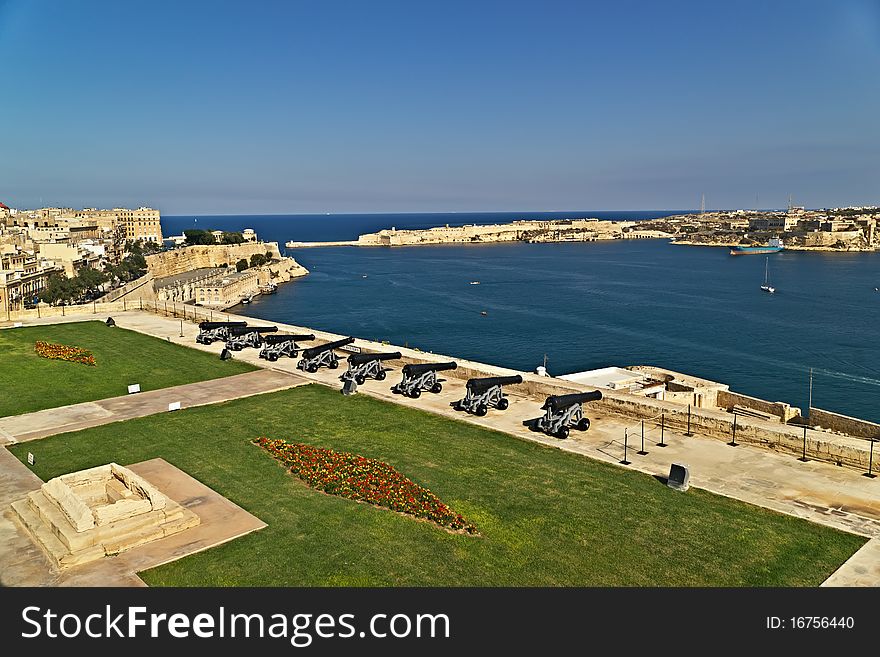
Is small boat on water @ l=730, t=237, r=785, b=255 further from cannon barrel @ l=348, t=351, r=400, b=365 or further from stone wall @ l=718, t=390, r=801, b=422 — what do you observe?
cannon barrel @ l=348, t=351, r=400, b=365

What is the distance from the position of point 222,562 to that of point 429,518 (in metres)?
3.40

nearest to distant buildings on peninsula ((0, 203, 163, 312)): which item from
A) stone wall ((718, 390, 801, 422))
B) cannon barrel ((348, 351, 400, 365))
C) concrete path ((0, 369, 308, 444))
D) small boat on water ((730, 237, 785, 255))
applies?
concrete path ((0, 369, 308, 444))

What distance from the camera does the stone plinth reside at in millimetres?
10562

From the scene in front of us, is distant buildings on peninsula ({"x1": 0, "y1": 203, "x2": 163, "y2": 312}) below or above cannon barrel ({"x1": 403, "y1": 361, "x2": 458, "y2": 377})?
above

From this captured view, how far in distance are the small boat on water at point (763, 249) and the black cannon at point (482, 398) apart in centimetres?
13784

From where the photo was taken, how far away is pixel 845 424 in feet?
64.7

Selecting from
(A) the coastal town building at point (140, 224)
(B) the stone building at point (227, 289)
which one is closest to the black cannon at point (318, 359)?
(B) the stone building at point (227, 289)

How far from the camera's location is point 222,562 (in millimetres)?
10266

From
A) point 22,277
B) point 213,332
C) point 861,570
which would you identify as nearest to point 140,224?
point 22,277

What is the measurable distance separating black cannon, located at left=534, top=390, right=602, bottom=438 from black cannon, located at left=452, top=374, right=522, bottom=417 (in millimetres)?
1852

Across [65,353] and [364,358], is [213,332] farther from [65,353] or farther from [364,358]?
[364,358]

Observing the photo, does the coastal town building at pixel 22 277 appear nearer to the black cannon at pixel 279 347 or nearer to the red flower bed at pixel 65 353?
the red flower bed at pixel 65 353

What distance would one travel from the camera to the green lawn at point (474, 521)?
9.97m
